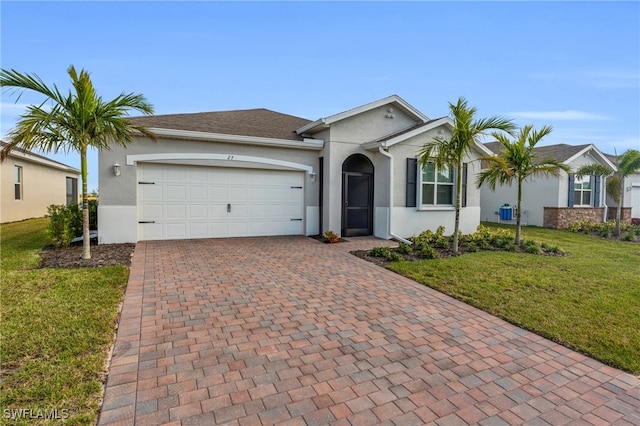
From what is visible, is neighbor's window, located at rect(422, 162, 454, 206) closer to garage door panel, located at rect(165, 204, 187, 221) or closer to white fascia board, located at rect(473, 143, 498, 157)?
white fascia board, located at rect(473, 143, 498, 157)

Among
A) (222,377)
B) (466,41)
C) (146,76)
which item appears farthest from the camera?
(146,76)

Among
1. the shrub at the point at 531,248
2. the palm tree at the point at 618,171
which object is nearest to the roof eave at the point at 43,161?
the shrub at the point at 531,248

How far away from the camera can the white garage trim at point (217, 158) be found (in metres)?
9.37

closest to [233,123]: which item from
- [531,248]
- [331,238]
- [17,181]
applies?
[331,238]

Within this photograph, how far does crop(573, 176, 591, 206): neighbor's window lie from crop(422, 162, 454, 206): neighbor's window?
8.85 m

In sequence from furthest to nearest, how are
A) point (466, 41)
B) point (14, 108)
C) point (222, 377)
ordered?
point (466, 41) < point (14, 108) < point (222, 377)

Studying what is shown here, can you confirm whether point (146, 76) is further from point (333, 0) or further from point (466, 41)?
point (466, 41)

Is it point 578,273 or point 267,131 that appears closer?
point 578,273

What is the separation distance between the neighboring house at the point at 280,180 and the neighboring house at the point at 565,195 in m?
6.28

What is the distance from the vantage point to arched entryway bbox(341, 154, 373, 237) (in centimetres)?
1110

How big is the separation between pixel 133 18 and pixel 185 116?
307 cm

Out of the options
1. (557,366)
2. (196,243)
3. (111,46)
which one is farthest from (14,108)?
(557,366)

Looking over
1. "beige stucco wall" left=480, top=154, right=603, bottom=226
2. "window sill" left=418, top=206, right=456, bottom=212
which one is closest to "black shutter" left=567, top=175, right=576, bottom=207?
"beige stucco wall" left=480, top=154, right=603, bottom=226

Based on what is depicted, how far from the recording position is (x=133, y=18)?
1004 centimetres
